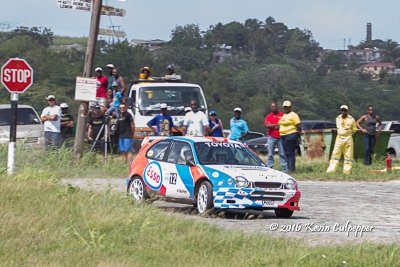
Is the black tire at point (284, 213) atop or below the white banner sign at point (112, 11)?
below

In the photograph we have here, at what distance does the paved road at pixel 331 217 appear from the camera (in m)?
14.6

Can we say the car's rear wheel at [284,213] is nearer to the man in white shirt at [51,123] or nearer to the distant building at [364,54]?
the man in white shirt at [51,123]

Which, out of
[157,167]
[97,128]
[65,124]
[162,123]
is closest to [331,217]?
[157,167]

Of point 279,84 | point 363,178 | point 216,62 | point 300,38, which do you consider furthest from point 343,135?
point 300,38

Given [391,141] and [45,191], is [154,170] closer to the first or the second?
[45,191]

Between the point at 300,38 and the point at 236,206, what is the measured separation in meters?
90.5

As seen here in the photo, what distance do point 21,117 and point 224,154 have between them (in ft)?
45.7

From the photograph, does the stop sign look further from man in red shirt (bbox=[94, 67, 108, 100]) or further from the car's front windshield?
man in red shirt (bbox=[94, 67, 108, 100])

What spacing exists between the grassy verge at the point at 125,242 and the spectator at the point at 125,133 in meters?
10.8

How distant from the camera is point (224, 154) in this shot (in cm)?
1769

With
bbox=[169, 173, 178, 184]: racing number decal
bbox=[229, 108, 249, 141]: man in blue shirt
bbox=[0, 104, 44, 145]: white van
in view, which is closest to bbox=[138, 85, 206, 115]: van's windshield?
bbox=[229, 108, 249, 141]: man in blue shirt

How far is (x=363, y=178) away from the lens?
2567cm

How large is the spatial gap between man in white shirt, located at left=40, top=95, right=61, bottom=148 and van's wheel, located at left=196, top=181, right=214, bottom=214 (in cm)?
1013

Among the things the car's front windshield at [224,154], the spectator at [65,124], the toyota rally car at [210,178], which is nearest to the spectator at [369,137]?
the spectator at [65,124]
